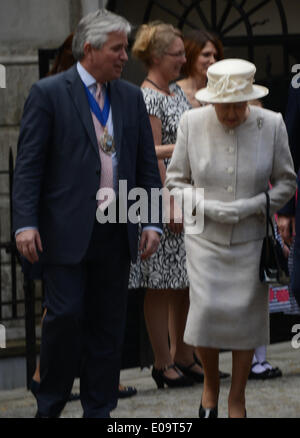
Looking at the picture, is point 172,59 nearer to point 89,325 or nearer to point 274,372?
point 89,325

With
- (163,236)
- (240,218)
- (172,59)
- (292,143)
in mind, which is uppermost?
(172,59)

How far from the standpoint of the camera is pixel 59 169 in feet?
16.6

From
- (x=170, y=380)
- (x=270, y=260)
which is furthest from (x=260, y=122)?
(x=170, y=380)

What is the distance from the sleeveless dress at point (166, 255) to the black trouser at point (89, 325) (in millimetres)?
1074

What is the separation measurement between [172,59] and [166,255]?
110cm

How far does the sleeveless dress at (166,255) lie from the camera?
6.33 meters

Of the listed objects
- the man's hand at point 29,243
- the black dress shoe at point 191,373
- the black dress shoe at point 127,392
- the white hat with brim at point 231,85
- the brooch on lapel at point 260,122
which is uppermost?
the white hat with brim at point 231,85

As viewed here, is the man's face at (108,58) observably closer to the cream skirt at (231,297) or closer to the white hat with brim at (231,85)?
the white hat with brim at (231,85)

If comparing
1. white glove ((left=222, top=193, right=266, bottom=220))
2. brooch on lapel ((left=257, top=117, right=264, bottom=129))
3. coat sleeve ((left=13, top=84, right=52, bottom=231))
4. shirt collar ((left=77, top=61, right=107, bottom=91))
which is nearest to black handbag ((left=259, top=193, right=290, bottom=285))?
white glove ((left=222, top=193, right=266, bottom=220))

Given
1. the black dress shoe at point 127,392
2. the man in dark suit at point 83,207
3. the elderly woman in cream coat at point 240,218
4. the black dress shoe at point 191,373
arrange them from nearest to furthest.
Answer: the man in dark suit at point 83,207
the elderly woman in cream coat at point 240,218
the black dress shoe at point 127,392
the black dress shoe at point 191,373

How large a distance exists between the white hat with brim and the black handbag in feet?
1.56

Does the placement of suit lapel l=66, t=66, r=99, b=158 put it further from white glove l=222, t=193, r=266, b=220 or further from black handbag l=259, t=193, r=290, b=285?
black handbag l=259, t=193, r=290, b=285

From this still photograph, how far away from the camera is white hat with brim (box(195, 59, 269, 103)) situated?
5.18 m

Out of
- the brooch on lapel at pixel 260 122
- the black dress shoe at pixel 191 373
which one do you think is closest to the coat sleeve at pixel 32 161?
the brooch on lapel at pixel 260 122
